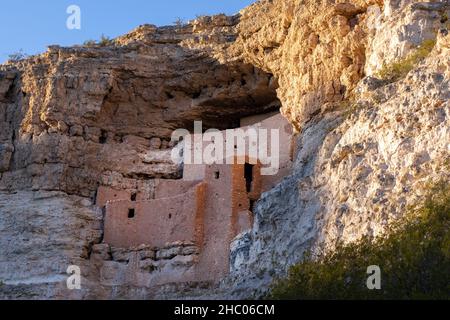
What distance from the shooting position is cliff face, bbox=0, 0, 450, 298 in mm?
21047

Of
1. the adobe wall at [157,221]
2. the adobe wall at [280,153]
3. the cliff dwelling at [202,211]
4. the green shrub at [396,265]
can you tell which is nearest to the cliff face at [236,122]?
the adobe wall at [157,221]

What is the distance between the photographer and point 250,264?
78.2 ft

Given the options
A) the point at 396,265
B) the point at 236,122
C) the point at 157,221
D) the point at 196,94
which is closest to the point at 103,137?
the point at 196,94

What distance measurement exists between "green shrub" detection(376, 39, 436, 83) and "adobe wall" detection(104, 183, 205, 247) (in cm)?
781

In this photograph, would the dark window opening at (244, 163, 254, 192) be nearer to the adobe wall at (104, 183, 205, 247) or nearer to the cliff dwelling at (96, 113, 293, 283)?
the cliff dwelling at (96, 113, 293, 283)

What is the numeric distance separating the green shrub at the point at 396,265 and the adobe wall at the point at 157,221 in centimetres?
970

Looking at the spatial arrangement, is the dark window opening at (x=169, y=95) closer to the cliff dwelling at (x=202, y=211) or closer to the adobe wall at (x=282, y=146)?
the cliff dwelling at (x=202, y=211)

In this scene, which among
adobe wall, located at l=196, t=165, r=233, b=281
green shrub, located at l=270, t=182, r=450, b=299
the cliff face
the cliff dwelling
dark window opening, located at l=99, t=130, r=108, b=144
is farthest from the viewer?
dark window opening, located at l=99, t=130, r=108, b=144

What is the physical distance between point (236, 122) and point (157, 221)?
571 centimetres

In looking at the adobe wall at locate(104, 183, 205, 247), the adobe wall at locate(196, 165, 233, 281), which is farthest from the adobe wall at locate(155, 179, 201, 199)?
the adobe wall at locate(196, 165, 233, 281)

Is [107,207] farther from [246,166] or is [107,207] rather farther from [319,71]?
[319,71]

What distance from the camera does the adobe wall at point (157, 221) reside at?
2916 centimetres

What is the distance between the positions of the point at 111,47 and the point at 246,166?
22.7 ft
